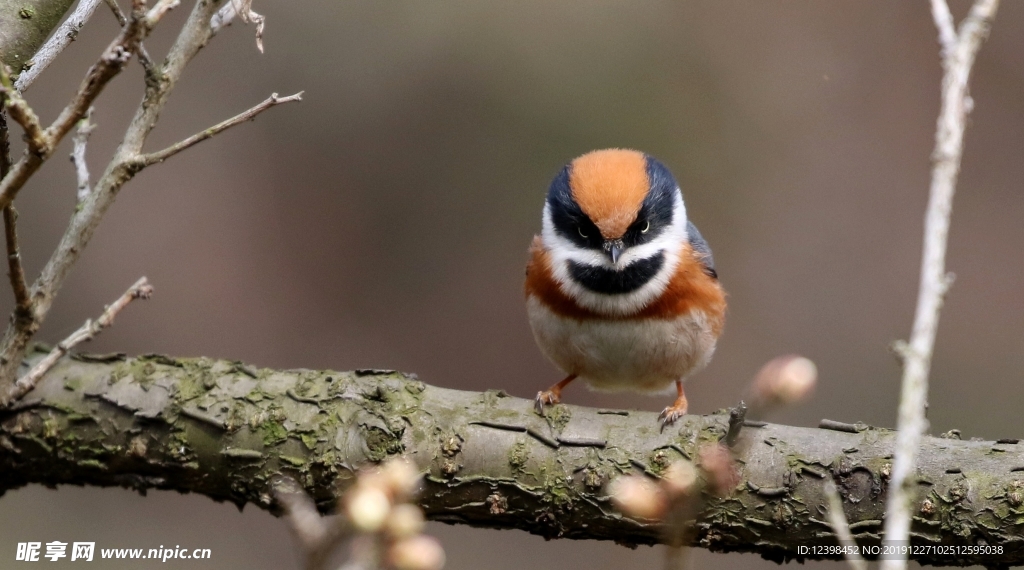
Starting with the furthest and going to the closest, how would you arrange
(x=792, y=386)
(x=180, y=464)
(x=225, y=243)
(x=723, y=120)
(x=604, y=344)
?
1. (x=723, y=120)
2. (x=225, y=243)
3. (x=604, y=344)
4. (x=180, y=464)
5. (x=792, y=386)

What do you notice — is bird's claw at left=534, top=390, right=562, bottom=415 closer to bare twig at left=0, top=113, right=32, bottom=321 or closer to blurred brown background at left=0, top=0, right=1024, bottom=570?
bare twig at left=0, top=113, right=32, bottom=321

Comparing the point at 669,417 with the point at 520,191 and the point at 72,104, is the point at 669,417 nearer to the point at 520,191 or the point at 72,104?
the point at 72,104

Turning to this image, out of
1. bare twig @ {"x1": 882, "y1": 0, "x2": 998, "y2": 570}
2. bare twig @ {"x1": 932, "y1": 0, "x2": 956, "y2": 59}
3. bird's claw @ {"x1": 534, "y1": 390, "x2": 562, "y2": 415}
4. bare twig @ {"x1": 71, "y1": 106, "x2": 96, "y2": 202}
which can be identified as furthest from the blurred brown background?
bare twig @ {"x1": 882, "y1": 0, "x2": 998, "y2": 570}

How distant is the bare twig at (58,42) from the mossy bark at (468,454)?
4.01ft

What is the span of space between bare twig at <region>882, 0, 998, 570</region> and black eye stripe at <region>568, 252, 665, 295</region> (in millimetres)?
2402

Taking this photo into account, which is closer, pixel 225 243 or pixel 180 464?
pixel 180 464

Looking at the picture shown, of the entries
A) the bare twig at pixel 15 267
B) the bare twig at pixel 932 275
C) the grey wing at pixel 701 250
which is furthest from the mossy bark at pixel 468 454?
the bare twig at pixel 932 275

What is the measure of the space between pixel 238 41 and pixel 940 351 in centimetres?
622

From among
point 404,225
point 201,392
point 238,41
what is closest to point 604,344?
point 201,392

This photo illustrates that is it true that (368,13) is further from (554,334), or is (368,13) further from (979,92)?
(979,92)

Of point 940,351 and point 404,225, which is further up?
point 404,225

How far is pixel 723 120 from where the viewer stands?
7.43 meters

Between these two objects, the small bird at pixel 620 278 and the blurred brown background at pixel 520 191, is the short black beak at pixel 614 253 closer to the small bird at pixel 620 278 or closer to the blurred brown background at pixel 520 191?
the small bird at pixel 620 278

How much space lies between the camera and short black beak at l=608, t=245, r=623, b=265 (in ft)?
12.1
